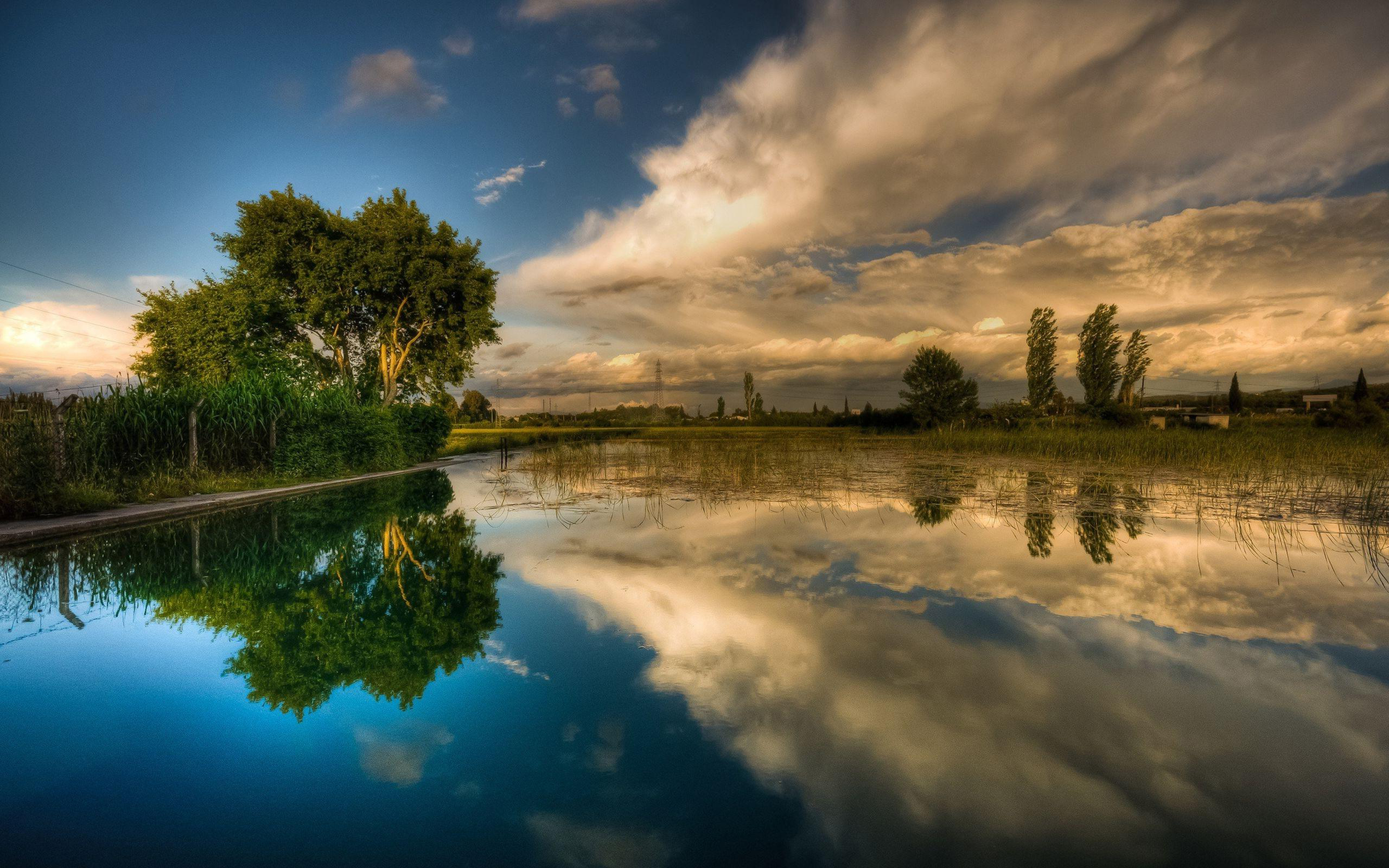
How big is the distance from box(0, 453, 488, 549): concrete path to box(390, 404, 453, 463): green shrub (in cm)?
727

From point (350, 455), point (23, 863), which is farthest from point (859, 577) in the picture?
point (350, 455)

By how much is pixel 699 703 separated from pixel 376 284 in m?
25.4

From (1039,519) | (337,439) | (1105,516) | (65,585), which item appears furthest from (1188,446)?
(337,439)

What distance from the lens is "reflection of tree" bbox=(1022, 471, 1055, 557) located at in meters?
7.23

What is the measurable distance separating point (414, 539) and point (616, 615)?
14.8 feet

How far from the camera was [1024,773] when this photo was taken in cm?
264

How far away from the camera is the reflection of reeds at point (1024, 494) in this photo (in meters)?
7.98

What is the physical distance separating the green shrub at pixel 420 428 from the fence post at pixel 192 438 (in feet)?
23.1

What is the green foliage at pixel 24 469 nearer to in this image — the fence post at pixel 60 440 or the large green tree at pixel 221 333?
the fence post at pixel 60 440

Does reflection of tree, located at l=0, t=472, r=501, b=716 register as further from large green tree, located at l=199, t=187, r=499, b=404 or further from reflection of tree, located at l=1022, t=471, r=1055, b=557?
large green tree, located at l=199, t=187, r=499, b=404

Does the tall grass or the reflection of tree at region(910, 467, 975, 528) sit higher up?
the tall grass

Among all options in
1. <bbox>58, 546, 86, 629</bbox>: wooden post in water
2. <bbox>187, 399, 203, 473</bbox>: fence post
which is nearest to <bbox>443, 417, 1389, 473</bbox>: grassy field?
<bbox>187, 399, 203, 473</bbox>: fence post

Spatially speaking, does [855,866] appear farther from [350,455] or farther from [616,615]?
[350,455]

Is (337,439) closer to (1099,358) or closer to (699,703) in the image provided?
(699,703)
